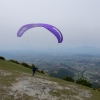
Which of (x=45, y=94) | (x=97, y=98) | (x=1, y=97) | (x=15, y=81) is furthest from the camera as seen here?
(x=15, y=81)

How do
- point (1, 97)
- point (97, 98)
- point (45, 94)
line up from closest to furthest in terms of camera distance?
point (1, 97) < point (45, 94) < point (97, 98)

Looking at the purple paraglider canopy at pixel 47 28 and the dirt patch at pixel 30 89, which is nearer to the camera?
the dirt patch at pixel 30 89

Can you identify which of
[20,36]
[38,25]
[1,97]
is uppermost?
[38,25]

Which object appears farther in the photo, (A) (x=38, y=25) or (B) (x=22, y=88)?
(A) (x=38, y=25)

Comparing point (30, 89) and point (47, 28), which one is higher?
point (47, 28)

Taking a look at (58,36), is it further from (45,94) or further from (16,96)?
(16,96)

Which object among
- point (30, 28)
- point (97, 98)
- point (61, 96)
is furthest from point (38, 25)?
point (97, 98)

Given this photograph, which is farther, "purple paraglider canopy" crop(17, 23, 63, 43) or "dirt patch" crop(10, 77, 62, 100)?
"purple paraglider canopy" crop(17, 23, 63, 43)

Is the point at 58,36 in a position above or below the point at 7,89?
above

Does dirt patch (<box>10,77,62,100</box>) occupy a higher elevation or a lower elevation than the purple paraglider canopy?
lower

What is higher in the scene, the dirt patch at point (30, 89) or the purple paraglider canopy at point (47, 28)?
the purple paraglider canopy at point (47, 28)
